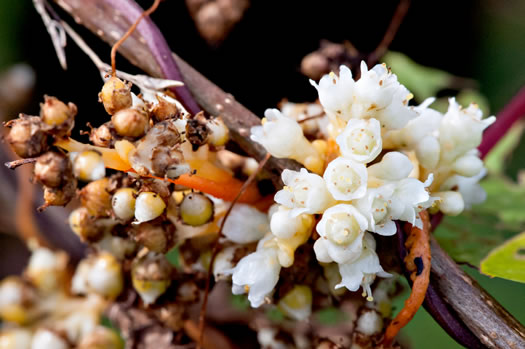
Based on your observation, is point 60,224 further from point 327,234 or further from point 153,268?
point 327,234

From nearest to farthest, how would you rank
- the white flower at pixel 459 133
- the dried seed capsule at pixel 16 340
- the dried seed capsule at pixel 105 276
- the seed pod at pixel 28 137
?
the seed pod at pixel 28 137, the white flower at pixel 459 133, the dried seed capsule at pixel 105 276, the dried seed capsule at pixel 16 340

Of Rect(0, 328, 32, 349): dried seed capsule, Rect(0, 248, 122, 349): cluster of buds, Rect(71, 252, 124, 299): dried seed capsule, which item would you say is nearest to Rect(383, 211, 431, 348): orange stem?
Rect(71, 252, 124, 299): dried seed capsule

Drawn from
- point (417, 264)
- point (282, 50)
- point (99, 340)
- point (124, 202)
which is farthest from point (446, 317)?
point (282, 50)

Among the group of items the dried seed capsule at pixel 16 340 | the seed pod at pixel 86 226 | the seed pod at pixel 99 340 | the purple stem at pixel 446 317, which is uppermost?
the purple stem at pixel 446 317

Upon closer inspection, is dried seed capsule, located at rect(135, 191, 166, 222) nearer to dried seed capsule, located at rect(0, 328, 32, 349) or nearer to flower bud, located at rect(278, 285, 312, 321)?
flower bud, located at rect(278, 285, 312, 321)

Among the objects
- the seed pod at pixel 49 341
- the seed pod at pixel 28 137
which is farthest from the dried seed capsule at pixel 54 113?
the seed pod at pixel 49 341

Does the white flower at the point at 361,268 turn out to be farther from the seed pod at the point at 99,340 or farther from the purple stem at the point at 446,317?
the seed pod at the point at 99,340
